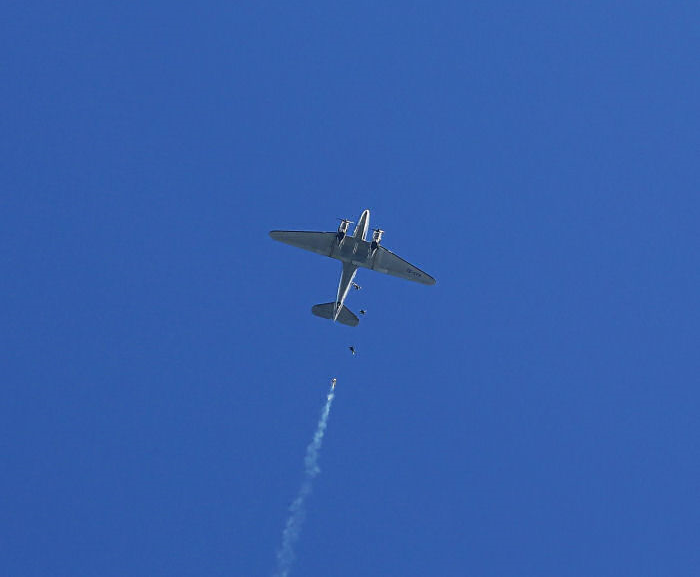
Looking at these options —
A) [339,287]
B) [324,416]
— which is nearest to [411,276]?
[339,287]

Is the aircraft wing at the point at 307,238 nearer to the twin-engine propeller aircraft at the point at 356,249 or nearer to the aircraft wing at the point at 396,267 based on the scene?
the twin-engine propeller aircraft at the point at 356,249

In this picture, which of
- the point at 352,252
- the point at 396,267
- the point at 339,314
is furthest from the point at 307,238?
the point at 339,314

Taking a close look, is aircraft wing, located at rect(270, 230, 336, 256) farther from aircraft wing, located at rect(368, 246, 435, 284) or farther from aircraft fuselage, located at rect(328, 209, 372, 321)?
aircraft wing, located at rect(368, 246, 435, 284)

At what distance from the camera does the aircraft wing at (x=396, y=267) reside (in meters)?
112

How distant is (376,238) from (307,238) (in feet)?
29.7

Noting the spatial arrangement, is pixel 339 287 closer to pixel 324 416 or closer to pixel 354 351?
pixel 354 351

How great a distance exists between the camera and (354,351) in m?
114

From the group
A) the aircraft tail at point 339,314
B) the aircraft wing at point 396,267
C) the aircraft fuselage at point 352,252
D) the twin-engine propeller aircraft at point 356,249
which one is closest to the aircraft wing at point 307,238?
the twin-engine propeller aircraft at point 356,249

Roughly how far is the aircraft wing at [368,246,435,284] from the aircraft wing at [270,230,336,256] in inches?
246

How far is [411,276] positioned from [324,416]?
79.8 ft

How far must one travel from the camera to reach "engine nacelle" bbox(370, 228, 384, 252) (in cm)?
11062

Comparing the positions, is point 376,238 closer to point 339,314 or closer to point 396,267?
point 396,267

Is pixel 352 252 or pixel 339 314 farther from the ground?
pixel 352 252

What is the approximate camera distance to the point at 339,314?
120 m
